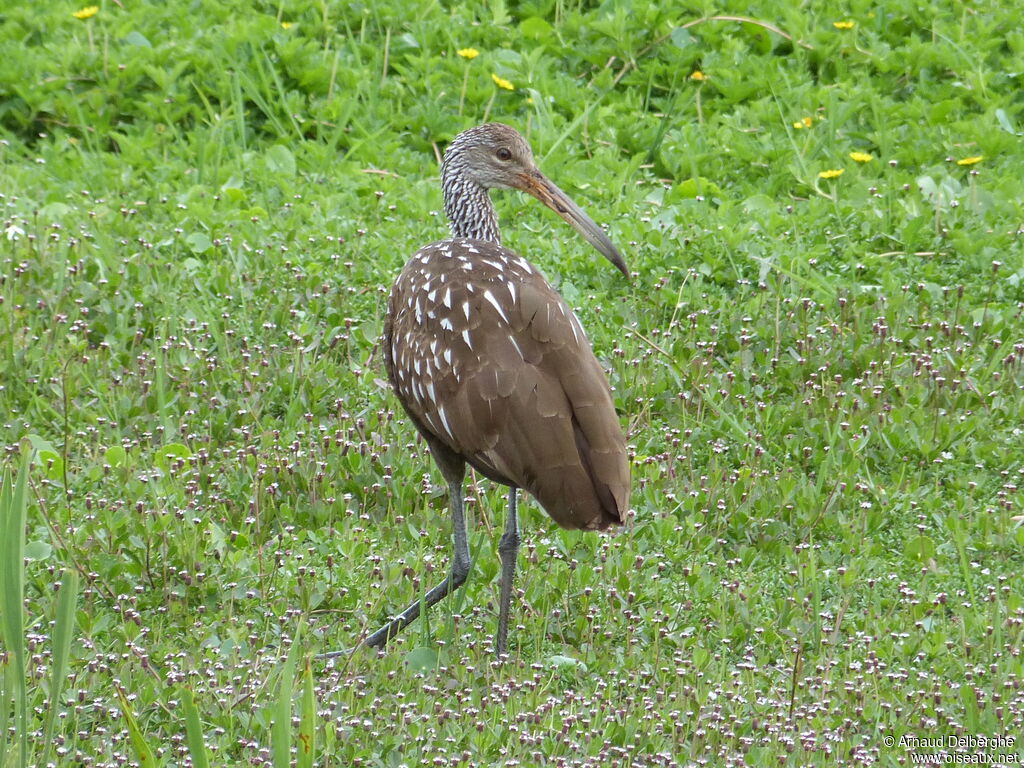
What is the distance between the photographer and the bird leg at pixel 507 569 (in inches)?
179

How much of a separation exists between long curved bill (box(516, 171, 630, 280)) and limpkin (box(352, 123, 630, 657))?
70 cm

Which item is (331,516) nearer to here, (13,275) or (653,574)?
(653,574)

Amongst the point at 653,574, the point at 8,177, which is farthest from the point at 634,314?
the point at 8,177

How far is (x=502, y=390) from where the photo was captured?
169 inches

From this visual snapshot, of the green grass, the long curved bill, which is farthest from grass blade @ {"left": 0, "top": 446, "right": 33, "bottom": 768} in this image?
the long curved bill

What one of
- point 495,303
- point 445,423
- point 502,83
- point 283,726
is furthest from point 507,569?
point 502,83

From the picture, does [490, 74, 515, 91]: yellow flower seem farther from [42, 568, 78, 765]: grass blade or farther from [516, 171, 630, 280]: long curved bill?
[42, 568, 78, 765]: grass blade

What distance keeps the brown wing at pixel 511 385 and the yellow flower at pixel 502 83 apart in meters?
3.49

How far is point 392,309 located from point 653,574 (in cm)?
125

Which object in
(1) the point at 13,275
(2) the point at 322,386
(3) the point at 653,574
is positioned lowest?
(3) the point at 653,574

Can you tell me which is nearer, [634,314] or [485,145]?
[485,145]

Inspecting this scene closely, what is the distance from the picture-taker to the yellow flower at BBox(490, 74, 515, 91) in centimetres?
813

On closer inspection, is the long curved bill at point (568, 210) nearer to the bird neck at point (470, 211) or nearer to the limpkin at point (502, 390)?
the bird neck at point (470, 211)

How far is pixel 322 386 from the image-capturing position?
5961mm
